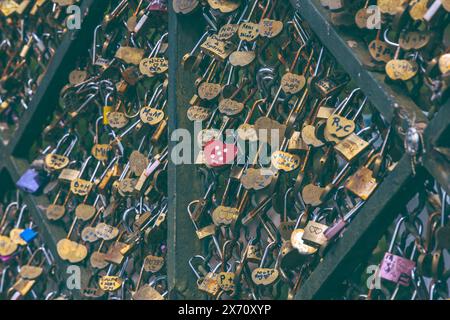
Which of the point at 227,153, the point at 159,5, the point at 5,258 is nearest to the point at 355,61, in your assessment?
the point at 227,153

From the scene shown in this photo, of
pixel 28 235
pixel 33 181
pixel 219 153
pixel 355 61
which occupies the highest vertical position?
pixel 355 61

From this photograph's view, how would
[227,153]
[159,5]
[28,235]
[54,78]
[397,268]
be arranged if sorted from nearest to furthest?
[397,268] < [227,153] < [159,5] < [54,78] < [28,235]

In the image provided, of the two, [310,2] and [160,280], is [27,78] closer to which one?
[160,280]

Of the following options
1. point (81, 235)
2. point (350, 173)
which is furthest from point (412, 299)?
point (81, 235)

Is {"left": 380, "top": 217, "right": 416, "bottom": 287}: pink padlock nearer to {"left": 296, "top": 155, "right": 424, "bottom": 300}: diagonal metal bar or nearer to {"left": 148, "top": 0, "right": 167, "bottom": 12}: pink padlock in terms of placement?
{"left": 296, "top": 155, "right": 424, "bottom": 300}: diagonal metal bar

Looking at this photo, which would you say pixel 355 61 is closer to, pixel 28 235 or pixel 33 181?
pixel 33 181

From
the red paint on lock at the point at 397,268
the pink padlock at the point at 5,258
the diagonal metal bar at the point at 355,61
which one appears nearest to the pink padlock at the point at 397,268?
the red paint on lock at the point at 397,268
